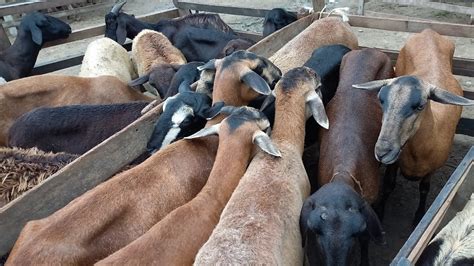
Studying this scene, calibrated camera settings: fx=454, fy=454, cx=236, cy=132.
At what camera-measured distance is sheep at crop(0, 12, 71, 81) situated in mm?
7230

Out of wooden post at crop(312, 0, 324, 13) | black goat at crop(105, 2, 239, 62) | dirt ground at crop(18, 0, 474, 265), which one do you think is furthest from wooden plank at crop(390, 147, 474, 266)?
wooden post at crop(312, 0, 324, 13)

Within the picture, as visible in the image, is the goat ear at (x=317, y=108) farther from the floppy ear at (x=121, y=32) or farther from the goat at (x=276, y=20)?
the floppy ear at (x=121, y=32)

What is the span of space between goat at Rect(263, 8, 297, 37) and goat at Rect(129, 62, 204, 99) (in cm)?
182

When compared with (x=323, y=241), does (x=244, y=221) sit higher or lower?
higher

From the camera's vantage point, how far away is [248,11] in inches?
302

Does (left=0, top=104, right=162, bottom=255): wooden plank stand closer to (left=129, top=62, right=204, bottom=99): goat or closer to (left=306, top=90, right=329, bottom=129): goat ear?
(left=129, top=62, right=204, bottom=99): goat

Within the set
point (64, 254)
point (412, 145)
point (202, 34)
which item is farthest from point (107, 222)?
point (202, 34)

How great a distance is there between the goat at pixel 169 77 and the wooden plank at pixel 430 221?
304cm

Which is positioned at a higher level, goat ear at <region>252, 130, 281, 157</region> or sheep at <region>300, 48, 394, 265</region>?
goat ear at <region>252, 130, 281, 157</region>

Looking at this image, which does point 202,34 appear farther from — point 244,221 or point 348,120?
point 244,221

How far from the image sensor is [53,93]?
5.77 meters

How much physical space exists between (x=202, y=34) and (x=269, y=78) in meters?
2.79

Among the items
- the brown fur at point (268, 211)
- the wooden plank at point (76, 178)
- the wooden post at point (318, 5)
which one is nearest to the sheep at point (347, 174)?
the brown fur at point (268, 211)

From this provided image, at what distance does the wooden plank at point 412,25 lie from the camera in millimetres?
5578
